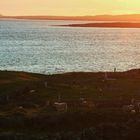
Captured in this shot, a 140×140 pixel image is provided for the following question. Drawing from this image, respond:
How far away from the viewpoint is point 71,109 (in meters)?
33.5

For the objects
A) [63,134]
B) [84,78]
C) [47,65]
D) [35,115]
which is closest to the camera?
[63,134]

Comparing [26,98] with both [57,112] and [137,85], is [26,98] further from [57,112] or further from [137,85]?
[137,85]

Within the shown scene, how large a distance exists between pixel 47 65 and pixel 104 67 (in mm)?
9642

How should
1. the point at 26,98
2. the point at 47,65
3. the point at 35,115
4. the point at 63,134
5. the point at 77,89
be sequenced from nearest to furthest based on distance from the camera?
the point at 63,134 → the point at 35,115 → the point at 26,98 → the point at 77,89 → the point at 47,65

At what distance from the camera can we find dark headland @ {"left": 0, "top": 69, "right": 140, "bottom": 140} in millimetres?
27438

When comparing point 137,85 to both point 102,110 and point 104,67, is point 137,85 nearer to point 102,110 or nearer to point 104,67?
point 102,110

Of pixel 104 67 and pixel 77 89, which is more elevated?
pixel 77 89

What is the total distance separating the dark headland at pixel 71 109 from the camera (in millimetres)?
27438

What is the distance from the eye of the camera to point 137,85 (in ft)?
143

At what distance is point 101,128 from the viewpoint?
2758cm

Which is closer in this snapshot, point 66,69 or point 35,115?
Answer: point 35,115

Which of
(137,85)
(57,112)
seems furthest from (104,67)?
(57,112)

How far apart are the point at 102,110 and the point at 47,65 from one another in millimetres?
55008

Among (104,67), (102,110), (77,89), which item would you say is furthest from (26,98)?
(104,67)
